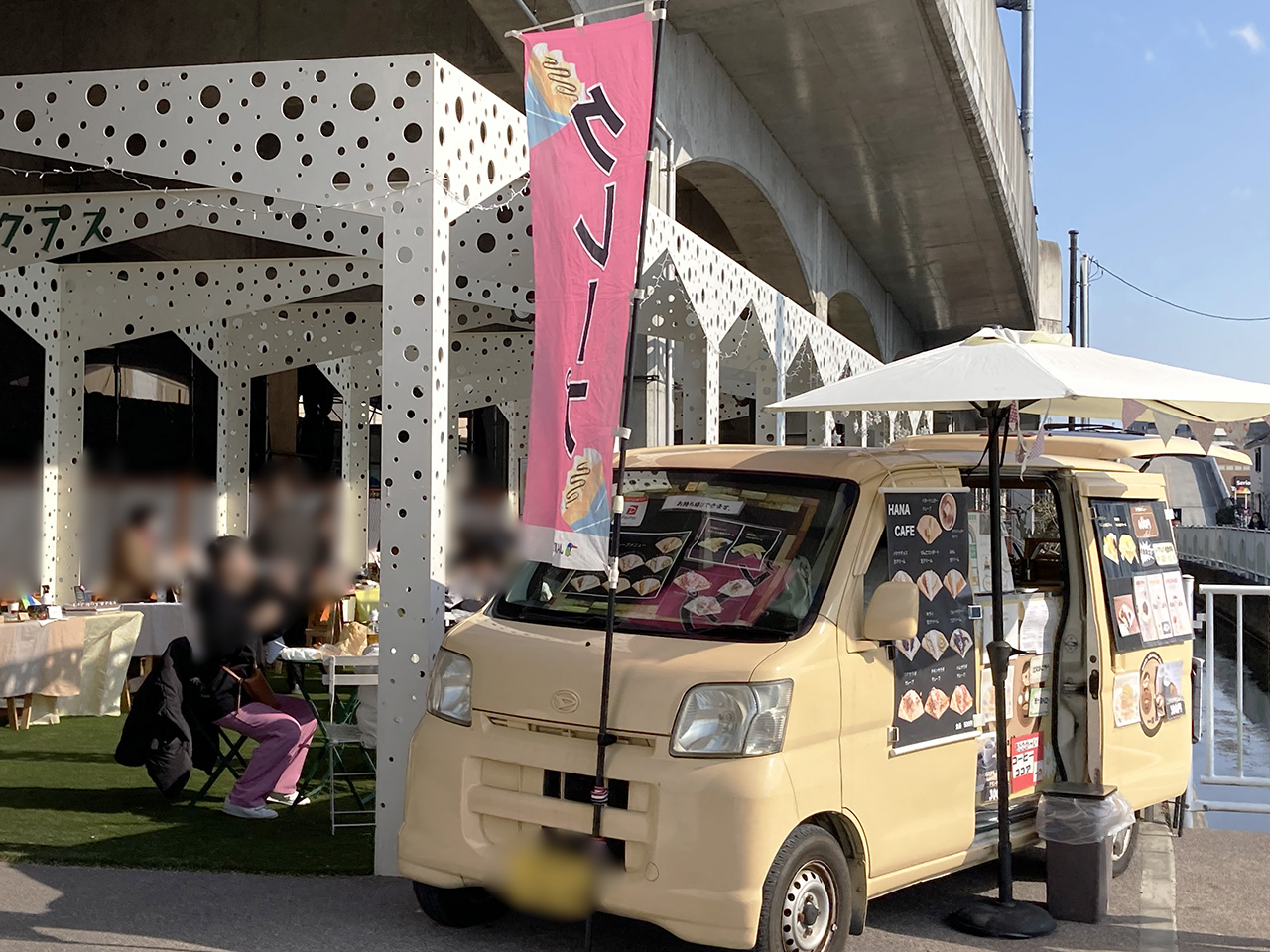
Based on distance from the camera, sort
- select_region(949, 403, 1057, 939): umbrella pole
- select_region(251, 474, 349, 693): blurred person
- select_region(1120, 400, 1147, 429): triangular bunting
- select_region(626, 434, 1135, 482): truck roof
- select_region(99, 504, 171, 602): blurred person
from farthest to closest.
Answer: select_region(99, 504, 171, 602): blurred person
select_region(251, 474, 349, 693): blurred person
select_region(1120, 400, 1147, 429): triangular bunting
select_region(949, 403, 1057, 939): umbrella pole
select_region(626, 434, 1135, 482): truck roof

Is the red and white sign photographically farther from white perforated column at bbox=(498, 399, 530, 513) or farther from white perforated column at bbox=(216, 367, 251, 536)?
white perforated column at bbox=(498, 399, 530, 513)

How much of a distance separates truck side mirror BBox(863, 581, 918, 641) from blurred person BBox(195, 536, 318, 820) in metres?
3.80

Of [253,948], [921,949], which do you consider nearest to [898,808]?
[921,949]

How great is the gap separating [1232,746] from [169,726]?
1220 centimetres

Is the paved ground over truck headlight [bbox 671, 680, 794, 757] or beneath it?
beneath

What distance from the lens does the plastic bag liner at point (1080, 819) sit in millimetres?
5586

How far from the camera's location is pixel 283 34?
12836 millimetres

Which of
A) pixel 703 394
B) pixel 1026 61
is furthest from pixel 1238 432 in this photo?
pixel 703 394

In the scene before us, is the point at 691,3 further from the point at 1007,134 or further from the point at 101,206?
the point at 1007,134

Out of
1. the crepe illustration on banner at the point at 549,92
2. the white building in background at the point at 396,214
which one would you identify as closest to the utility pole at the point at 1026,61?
the white building in background at the point at 396,214

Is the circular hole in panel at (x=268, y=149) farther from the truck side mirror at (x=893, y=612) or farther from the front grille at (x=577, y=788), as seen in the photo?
the truck side mirror at (x=893, y=612)

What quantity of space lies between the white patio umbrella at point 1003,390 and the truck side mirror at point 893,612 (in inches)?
31.4

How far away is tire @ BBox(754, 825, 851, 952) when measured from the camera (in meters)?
4.48

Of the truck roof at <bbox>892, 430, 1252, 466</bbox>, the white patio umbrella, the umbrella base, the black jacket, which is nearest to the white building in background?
the black jacket
